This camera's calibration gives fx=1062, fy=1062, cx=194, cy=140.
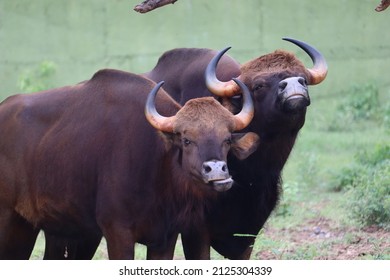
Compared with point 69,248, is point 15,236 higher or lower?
higher

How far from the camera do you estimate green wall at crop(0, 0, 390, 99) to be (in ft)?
61.4

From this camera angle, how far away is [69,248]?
9281 millimetres

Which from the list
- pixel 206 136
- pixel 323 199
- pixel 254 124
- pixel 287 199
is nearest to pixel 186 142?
pixel 206 136

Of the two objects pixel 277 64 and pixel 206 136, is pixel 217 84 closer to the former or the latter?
pixel 277 64

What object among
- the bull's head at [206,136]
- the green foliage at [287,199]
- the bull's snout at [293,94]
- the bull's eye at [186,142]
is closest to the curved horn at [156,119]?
the bull's head at [206,136]

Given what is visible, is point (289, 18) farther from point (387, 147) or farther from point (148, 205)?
point (148, 205)

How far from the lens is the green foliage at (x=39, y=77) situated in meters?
17.5

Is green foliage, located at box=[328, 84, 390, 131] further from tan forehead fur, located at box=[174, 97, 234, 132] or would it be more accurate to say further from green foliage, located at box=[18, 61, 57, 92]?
tan forehead fur, located at box=[174, 97, 234, 132]

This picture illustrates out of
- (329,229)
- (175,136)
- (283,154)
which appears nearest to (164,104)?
(175,136)

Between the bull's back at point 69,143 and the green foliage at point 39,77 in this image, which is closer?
the bull's back at point 69,143

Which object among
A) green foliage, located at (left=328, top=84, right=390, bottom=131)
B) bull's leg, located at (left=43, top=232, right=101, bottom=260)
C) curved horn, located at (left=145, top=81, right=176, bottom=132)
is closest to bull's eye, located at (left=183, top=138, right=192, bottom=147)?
curved horn, located at (left=145, top=81, right=176, bottom=132)

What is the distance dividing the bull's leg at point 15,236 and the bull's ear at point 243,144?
1941mm

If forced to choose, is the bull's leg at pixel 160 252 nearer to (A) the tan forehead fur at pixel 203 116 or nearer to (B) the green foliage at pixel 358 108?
(A) the tan forehead fur at pixel 203 116

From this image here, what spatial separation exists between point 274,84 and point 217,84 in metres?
0.48
